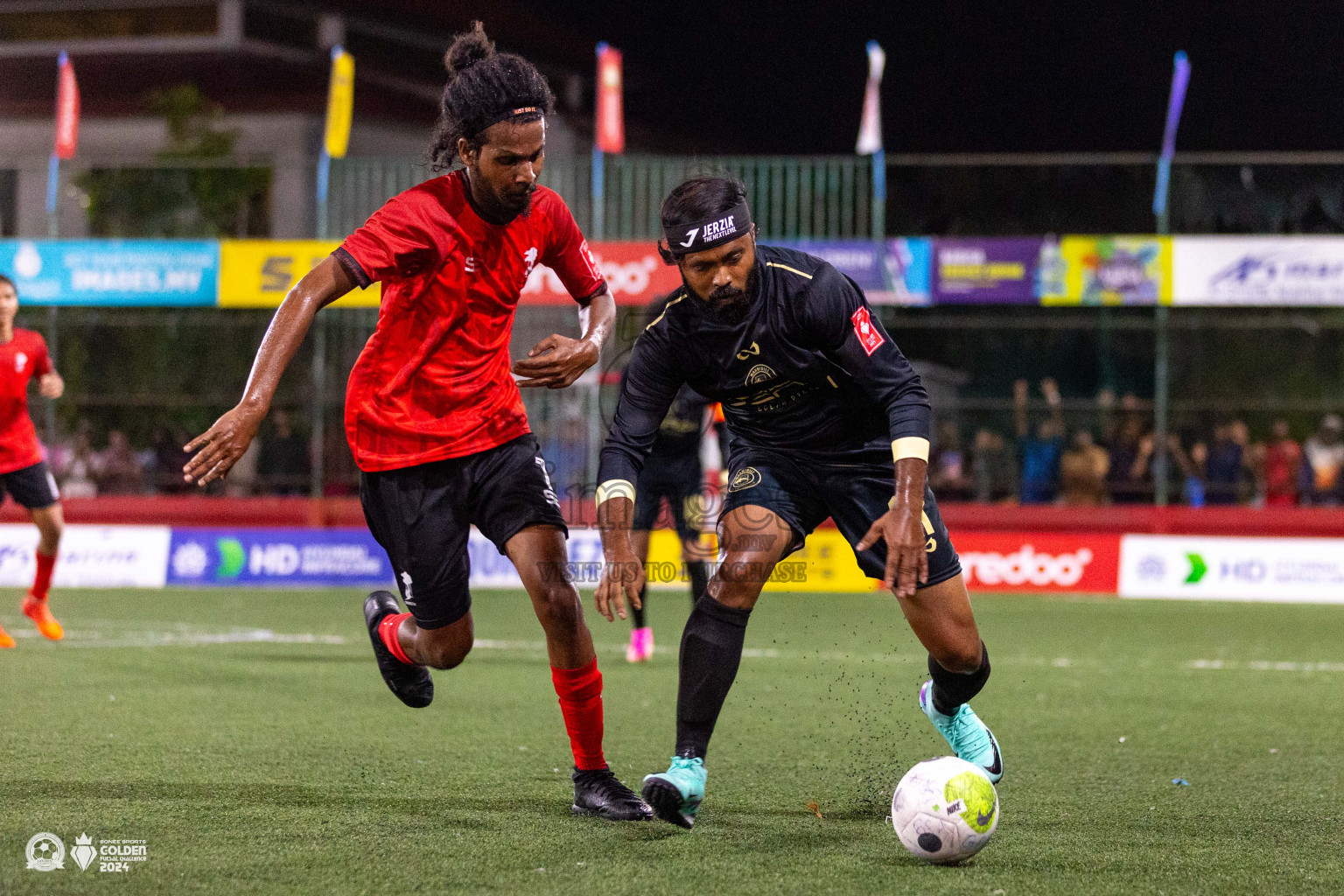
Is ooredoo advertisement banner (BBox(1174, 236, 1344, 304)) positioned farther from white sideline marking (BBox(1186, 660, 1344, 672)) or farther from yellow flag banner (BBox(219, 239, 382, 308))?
yellow flag banner (BBox(219, 239, 382, 308))

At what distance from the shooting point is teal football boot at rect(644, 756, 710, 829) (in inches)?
168

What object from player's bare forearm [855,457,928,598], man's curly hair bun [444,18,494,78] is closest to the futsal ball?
player's bare forearm [855,457,928,598]

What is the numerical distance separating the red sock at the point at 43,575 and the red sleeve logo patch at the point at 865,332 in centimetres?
703

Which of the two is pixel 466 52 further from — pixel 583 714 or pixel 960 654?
pixel 960 654

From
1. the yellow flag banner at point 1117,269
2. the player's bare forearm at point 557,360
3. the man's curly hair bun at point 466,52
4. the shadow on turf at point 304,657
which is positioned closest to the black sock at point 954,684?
the player's bare forearm at point 557,360

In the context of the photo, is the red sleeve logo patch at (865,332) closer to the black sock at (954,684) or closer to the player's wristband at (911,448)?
the player's wristband at (911,448)

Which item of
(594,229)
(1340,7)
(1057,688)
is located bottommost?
(1057,688)

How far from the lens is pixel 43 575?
Answer: 965cm

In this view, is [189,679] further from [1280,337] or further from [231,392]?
[1280,337]

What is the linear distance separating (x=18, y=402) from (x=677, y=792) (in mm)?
6907

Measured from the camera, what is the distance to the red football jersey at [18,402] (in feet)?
30.7

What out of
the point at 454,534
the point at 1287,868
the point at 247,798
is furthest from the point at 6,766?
the point at 1287,868

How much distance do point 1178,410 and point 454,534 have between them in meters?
13.7

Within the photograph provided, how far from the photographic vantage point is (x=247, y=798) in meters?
4.75
